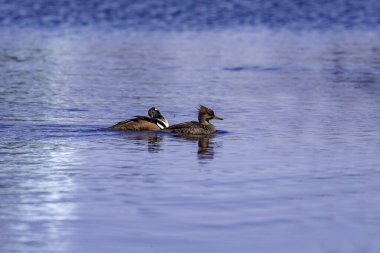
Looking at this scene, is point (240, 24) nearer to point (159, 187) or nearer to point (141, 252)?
point (159, 187)

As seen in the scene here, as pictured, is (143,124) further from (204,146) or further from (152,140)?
(204,146)

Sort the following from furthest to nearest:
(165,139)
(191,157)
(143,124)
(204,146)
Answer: (143,124) < (165,139) < (204,146) < (191,157)

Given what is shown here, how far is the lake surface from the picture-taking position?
10875 mm

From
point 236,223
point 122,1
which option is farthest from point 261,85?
point 122,1

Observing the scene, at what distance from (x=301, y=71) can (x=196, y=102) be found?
22.7 feet

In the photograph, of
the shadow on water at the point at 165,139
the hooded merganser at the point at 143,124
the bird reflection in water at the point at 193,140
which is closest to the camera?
the bird reflection in water at the point at 193,140

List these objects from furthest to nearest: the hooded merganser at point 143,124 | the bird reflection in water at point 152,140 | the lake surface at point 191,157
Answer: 1. the hooded merganser at point 143,124
2. the bird reflection in water at point 152,140
3. the lake surface at point 191,157

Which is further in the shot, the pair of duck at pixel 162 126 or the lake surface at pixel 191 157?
the pair of duck at pixel 162 126

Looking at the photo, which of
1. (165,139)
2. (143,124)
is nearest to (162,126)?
(143,124)

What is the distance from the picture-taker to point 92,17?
49219mm

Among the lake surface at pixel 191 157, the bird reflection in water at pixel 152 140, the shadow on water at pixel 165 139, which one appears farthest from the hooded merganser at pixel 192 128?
the bird reflection in water at pixel 152 140

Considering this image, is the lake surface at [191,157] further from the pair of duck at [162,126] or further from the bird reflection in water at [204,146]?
the pair of duck at [162,126]

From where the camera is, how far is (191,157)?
15625mm

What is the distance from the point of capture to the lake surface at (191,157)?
10.9 m
